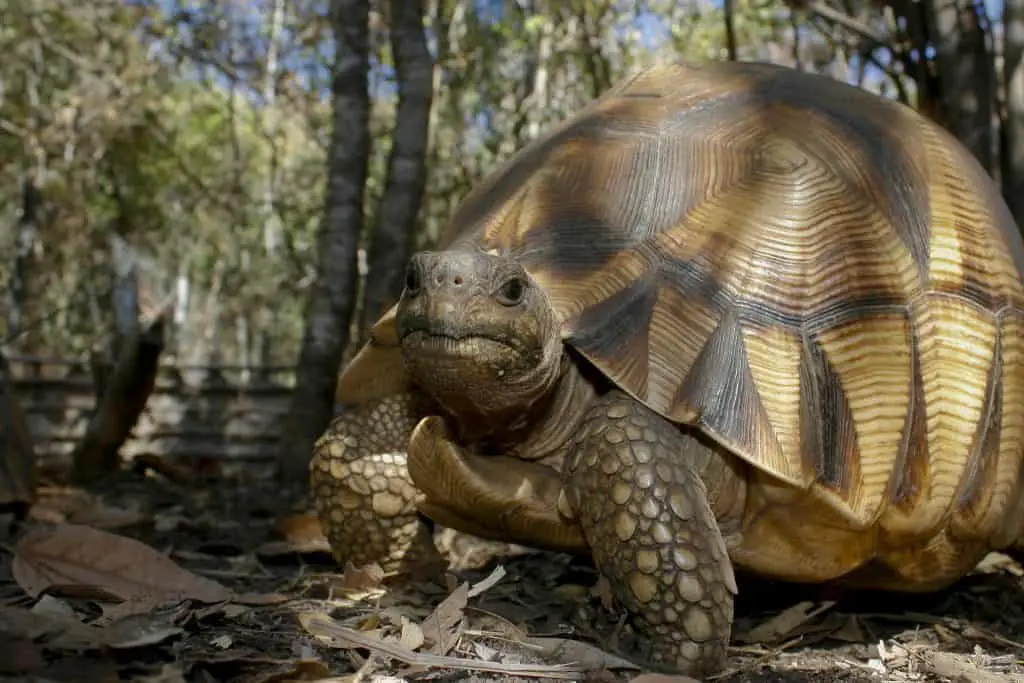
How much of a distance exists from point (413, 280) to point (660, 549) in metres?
0.81

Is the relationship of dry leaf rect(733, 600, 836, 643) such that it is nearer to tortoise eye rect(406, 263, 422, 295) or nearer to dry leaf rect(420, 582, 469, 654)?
dry leaf rect(420, 582, 469, 654)

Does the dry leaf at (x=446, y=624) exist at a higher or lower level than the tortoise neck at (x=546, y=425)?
lower

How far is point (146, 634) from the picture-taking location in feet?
6.18

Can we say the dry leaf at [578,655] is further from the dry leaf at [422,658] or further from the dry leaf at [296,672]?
the dry leaf at [296,672]

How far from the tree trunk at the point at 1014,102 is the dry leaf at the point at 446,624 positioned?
308 cm

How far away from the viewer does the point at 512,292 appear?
216 centimetres

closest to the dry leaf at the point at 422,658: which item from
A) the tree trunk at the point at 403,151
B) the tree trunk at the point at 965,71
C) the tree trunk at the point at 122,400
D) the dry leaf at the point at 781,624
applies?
the dry leaf at the point at 781,624

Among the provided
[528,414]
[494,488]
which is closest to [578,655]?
[494,488]

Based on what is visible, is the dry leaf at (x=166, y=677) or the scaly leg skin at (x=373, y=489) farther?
the scaly leg skin at (x=373, y=489)

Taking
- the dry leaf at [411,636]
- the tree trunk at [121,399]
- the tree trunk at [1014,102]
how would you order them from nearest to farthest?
the dry leaf at [411,636] < the tree trunk at [1014,102] < the tree trunk at [121,399]

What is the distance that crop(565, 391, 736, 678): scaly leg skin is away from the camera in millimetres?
2160

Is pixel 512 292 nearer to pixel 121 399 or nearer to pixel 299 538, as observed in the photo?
pixel 299 538

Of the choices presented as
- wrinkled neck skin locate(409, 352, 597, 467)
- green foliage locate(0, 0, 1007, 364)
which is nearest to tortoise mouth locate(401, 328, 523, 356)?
wrinkled neck skin locate(409, 352, 597, 467)

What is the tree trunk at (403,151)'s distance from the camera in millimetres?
5098
